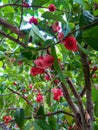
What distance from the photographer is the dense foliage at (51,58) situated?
639 mm

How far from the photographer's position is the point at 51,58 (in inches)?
26.8

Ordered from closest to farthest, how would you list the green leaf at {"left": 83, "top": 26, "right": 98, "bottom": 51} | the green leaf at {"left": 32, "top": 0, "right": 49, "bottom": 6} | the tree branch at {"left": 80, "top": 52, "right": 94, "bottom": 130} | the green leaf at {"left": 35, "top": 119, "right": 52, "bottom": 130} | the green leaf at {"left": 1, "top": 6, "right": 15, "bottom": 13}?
the green leaf at {"left": 83, "top": 26, "right": 98, "bottom": 51}, the green leaf at {"left": 32, "top": 0, "right": 49, "bottom": 6}, the green leaf at {"left": 35, "top": 119, "right": 52, "bottom": 130}, the tree branch at {"left": 80, "top": 52, "right": 94, "bottom": 130}, the green leaf at {"left": 1, "top": 6, "right": 15, "bottom": 13}

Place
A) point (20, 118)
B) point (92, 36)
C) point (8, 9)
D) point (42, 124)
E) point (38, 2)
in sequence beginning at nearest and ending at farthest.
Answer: point (92, 36), point (38, 2), point (42, 124), point (20, 118), point (8, 9)

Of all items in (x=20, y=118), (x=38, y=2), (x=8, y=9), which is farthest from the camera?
(x=8, y=9)

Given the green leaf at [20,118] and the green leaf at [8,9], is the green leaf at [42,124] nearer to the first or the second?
the green leaf at [20,118]

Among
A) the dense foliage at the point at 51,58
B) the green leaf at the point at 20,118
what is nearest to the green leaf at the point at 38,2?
the dense foliage at the point at 51,58

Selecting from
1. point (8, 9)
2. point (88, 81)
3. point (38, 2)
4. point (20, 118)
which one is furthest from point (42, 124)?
point (8, 9)

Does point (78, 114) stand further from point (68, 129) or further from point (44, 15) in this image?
point (44, 15)

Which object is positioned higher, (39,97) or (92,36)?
(92,36)

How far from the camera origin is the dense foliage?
0.64m

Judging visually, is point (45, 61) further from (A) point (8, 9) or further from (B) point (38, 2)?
(A) point (8, 9)

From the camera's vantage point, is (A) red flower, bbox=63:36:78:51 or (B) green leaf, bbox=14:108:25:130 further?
(B) green leaf, bbox=14:108:25:130

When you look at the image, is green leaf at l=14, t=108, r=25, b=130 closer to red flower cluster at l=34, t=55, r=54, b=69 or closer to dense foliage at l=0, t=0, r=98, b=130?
dense foliage at l=0, t=0, r=98, b=130

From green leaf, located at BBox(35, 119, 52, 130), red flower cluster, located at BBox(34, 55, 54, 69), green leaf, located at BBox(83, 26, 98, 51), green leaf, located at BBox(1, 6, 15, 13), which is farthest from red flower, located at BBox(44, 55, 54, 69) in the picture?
green leaf, located at BBox(1, 6, 15, 13)
